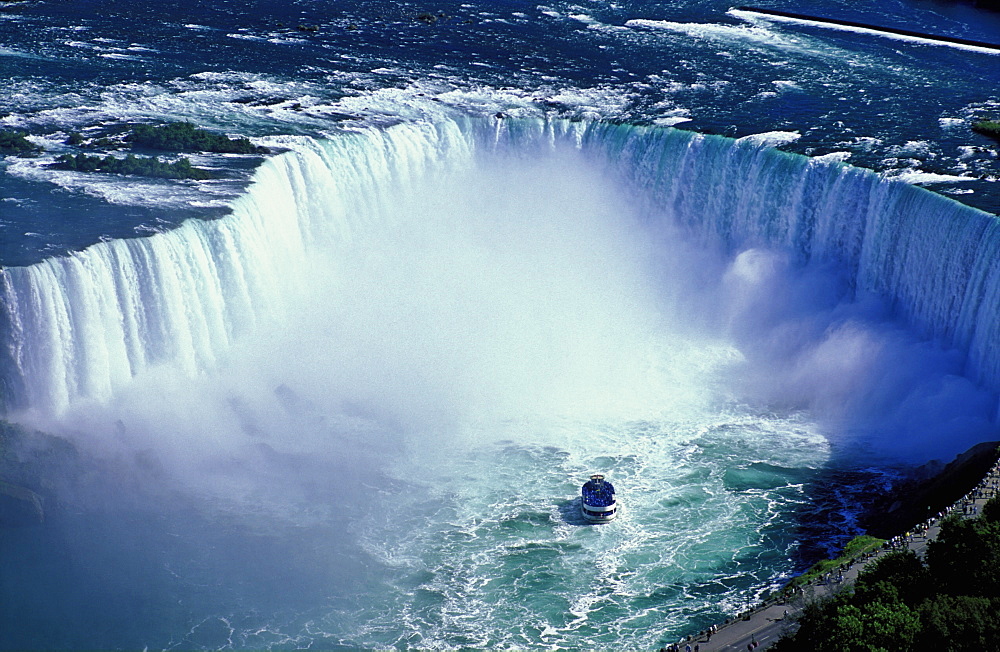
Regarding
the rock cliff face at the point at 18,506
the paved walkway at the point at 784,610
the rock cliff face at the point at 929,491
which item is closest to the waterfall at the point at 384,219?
the rock cliff face at the point at 18,506

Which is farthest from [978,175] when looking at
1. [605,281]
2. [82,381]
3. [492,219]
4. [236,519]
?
[82,381]

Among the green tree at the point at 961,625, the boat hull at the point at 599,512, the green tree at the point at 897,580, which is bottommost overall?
the boat hull at the point at 599,512

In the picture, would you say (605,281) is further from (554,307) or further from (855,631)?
(855,631)

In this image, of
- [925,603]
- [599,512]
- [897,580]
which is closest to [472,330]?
[599,512]

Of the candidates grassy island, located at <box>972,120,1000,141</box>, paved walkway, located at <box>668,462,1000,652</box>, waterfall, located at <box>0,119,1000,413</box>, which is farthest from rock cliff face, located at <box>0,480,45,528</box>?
grassy island, located at <box>972,120,1000,141</box>

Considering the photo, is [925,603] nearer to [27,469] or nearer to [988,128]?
[27,469]

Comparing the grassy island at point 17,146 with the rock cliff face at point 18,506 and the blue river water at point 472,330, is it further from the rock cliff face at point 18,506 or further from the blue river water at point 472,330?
the rock cliff face at point 18,506

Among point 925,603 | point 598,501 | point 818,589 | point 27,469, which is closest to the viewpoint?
point 925,603
